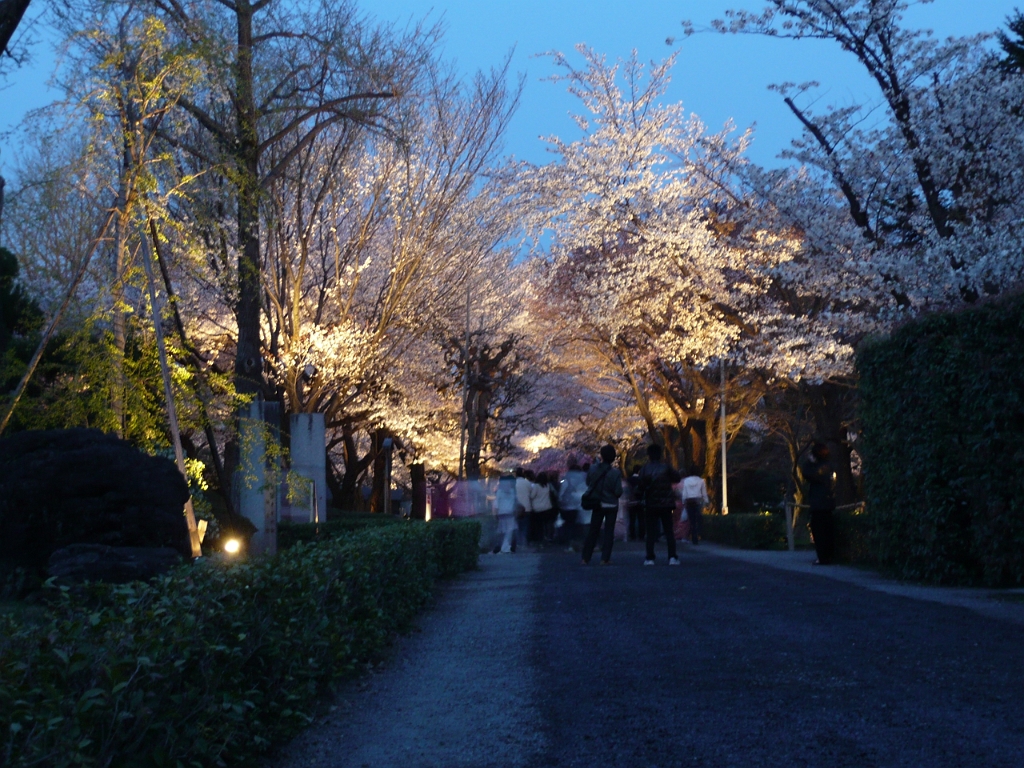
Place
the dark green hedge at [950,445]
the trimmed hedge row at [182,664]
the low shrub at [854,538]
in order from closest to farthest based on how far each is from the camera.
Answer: the trimmed hedge row at [182,664]
the dark green hedge at [950,445]
the low shrub at [854,538]

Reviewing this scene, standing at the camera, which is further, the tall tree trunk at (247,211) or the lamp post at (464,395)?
the lamp post at (464,395)

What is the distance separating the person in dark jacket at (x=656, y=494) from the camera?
50.0ft

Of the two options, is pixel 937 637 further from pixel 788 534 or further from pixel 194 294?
pixel 194 294

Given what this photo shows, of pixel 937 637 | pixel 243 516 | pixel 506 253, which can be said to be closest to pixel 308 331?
pixel 243 516

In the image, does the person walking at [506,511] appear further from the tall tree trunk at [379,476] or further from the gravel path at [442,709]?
the tall tree trunk at [379,476]

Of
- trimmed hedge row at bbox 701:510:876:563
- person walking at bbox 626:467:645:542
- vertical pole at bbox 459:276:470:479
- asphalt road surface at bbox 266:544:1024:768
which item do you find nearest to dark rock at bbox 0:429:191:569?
asphalt road surface at bbox 266:544:1024:768

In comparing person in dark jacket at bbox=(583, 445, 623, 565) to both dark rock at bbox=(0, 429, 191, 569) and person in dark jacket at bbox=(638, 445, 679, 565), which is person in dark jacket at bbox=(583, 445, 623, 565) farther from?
dark rock at bbox=(0, 429, 191, 569)

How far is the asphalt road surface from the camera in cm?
453

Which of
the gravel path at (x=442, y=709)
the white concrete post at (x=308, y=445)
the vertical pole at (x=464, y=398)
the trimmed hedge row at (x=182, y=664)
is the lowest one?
the gravel path at (x=442, y=709)

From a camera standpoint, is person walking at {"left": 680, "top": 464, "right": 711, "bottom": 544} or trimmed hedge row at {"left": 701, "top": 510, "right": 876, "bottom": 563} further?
person walking at {"left": 680, "top": 464, "right": 711, "bottom": 544}

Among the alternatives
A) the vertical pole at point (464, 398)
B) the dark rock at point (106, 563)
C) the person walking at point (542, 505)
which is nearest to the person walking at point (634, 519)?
the person walking at point (542, 505)

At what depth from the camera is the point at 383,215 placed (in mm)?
24281

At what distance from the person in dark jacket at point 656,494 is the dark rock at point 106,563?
298 inches

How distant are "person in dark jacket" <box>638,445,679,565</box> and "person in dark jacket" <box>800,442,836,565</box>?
1.89m
